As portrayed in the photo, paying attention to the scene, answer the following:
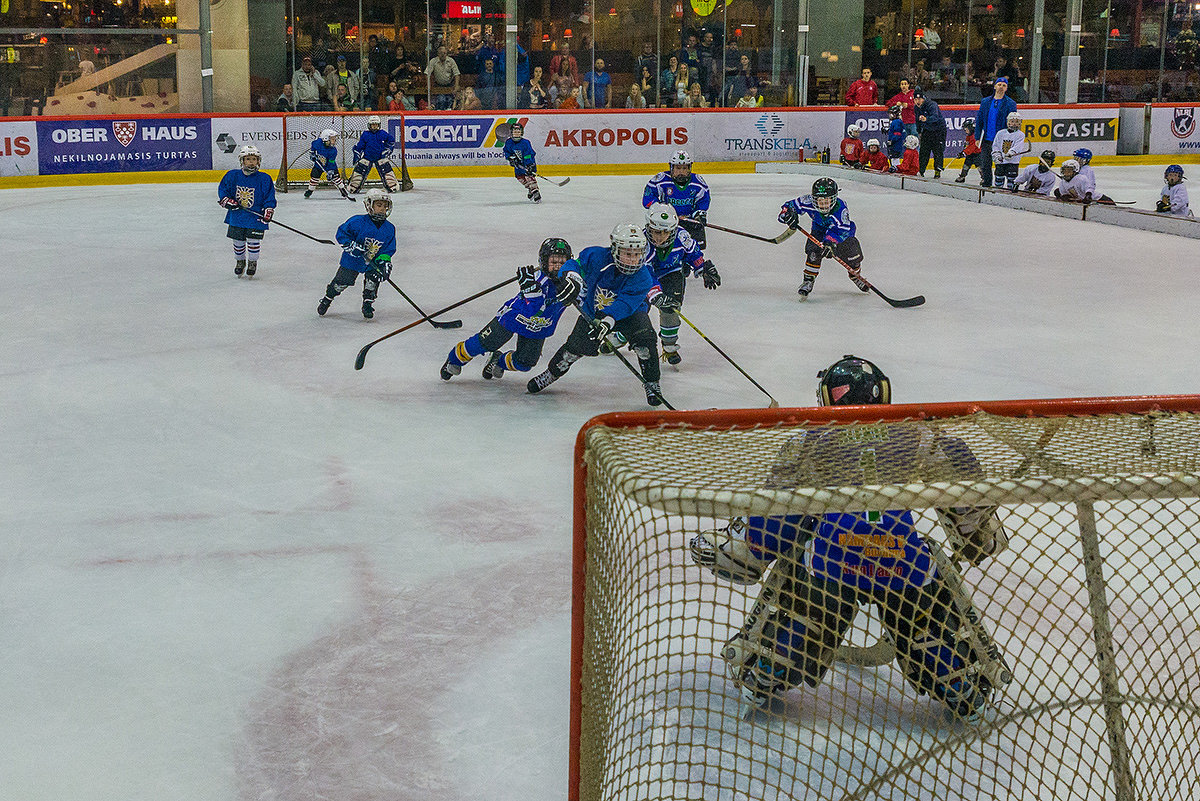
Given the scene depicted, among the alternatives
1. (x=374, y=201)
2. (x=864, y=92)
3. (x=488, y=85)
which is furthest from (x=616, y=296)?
(x=864, y=92)

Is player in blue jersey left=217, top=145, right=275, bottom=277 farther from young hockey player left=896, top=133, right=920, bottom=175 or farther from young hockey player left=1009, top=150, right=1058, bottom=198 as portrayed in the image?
young hockey player left=896, top=133, right=920, bottom=175

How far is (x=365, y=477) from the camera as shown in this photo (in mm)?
5051

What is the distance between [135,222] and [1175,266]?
951 centimetres

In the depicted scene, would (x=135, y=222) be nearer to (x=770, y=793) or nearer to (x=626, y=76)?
(x=626, y=76)

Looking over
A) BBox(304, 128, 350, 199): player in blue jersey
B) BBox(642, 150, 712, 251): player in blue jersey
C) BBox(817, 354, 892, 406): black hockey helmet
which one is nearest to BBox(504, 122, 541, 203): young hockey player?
BBox(304, 128, 350, 199): player in blue jersey

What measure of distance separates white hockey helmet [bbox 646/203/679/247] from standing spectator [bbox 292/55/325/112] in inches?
495

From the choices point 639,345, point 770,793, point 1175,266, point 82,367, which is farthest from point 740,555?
point 1175,266

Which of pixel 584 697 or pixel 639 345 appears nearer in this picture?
pixel 584 697

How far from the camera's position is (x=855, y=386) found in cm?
299

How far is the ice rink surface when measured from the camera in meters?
3.06

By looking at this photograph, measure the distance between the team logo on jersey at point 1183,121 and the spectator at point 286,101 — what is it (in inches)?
515

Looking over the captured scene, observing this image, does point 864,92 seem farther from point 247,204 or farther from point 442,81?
point 247,204

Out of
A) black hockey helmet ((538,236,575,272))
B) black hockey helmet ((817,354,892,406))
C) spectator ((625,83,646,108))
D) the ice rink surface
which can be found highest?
spectator ((625,83,646,108))

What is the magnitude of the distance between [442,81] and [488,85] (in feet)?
2.34
